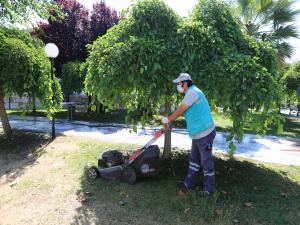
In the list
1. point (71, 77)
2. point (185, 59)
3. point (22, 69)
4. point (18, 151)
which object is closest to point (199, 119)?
point (185, 59)

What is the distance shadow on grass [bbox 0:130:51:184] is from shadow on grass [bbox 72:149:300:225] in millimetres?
1777

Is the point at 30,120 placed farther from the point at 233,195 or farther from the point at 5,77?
the point at 233,195

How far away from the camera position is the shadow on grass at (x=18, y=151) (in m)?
6.37

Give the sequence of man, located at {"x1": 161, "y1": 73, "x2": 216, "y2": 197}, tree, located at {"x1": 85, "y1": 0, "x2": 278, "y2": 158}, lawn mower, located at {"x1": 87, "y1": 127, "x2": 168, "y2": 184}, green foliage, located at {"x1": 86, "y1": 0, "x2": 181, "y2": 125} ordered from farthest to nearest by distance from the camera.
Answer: lawn mower, located at {"x1": 87, "y1": 127, "x2": 168, "y2": 184}
green foliage, located at {"x1": 86, "y1": 0, "x2": 181, "y2": 125}
tree, located at {"x1": 85, "y1": 0, "x2": 278, "y2": 158}
man, located at {"x1": 161, "y1": 73, "x2": 216, "y2": 197}

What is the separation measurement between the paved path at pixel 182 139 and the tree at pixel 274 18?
11.5 feet

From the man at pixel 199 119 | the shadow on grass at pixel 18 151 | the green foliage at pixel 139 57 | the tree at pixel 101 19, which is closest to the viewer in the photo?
the man at pixel 199 119

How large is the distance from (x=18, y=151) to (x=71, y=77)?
7198 millimetres

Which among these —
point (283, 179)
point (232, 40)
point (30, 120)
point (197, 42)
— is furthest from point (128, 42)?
point (30, 120)

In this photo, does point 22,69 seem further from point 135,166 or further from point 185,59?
point 185,59

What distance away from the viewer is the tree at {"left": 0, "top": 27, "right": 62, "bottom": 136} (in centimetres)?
754

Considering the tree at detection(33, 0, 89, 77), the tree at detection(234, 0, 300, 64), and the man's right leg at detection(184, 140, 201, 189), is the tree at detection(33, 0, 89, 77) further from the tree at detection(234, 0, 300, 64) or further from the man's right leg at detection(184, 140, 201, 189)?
the man's right leg at detection(184, 140, 201, 189)

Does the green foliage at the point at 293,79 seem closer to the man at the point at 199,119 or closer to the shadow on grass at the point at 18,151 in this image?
the shadow on grass at the point at 18,151

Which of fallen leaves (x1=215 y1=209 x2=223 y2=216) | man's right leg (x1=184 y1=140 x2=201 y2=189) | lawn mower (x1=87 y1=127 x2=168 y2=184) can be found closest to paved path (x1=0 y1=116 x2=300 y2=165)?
lawn mower (x1=87 y1=127 x2=168 y2=184)

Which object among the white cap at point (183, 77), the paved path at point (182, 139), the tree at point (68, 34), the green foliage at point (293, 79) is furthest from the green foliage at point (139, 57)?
the green foliage at point (293, 79)
